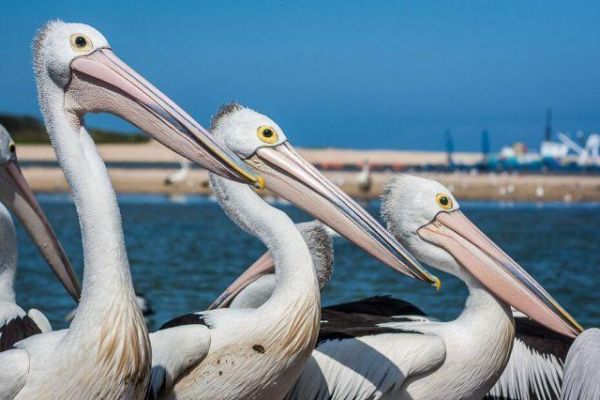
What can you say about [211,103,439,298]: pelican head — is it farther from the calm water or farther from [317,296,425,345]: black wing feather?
the calm water

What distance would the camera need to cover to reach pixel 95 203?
3295mm

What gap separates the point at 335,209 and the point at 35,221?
1.36 m

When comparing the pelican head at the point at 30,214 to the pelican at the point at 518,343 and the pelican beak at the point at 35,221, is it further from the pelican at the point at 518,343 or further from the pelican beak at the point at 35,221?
the pelican at the point at 518,343

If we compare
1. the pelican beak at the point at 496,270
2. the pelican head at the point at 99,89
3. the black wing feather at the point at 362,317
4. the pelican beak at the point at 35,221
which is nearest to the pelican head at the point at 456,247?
the pelican beak at the point at 496,270

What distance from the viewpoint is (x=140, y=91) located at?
134 inches

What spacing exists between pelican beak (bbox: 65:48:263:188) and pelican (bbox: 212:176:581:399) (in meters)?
1.15

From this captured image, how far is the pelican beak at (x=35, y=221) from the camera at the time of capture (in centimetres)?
446

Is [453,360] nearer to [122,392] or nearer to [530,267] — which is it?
[122,392]

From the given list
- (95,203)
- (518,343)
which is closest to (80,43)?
(95,203)

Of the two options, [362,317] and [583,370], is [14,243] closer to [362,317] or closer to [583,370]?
[362,317]

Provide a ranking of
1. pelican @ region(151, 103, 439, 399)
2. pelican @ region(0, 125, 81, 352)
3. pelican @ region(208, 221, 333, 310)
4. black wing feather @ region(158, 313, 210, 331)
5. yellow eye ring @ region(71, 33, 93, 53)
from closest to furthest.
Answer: yellow eye ring @ region(71, 33, 93, 53), pelican @ region(151, 103, 439, 399), black wing feather @ region(158, 313, 210, 331), pelican @ region(0, 125, 81, 352), pelican @ region(208, 221, 333, 310)

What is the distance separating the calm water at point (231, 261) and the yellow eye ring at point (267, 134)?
15.7 feet

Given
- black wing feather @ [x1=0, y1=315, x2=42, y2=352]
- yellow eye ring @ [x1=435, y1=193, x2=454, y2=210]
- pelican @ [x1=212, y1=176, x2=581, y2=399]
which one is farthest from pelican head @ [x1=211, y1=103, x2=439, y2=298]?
black wing feather @ [x1=0, y1=315, x2=42, y2=352]

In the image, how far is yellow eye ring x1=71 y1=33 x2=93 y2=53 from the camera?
3471 millimetres
